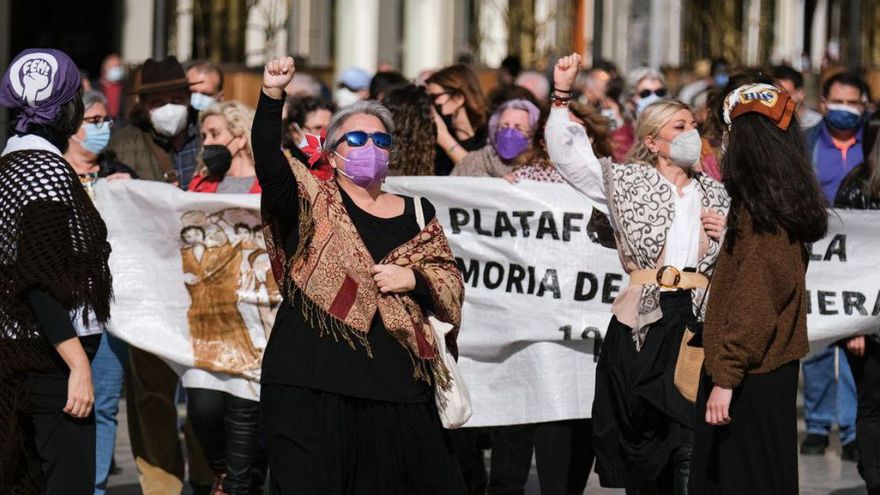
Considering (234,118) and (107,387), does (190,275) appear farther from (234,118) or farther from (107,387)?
(234,118)

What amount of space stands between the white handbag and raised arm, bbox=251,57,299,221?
58 cm

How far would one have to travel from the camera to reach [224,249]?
9.10 m

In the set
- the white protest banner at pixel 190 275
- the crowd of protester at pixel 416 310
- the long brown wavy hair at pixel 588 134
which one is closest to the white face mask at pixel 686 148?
the crowd of protester at pixel 416 310

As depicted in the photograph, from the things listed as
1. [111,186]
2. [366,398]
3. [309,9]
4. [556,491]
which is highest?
[309,9]

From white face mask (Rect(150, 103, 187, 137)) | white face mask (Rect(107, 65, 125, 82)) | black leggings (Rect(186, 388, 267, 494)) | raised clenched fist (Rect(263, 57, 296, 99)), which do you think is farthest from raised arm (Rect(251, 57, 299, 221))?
white face mask (Rect(107, 65, 125, 82))

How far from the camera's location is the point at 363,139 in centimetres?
680

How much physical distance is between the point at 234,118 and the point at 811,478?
3595 mm

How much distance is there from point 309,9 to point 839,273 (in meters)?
16.0

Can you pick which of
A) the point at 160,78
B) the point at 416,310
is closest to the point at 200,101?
the point at 160,78

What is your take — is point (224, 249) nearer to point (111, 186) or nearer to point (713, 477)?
point (111, 186)

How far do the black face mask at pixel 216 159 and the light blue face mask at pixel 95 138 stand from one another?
0.47 meters

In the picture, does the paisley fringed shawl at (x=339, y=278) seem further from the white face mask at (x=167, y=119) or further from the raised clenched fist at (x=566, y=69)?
the white face mask at (x=167, y=119)

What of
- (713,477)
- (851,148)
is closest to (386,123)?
(713,477)

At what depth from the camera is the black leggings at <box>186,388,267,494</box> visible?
8.86 m
